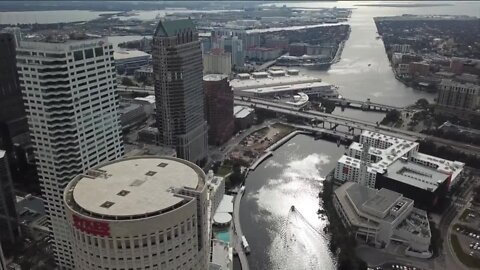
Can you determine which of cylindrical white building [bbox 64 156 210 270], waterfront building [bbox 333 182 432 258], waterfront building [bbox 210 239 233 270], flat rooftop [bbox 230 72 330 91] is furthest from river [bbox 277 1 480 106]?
cylindrical white building [bbox 64 156 210 270]

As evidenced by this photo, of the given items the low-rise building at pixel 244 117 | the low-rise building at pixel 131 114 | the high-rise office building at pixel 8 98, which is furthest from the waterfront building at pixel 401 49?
the high-rise office building at pixel 8 98

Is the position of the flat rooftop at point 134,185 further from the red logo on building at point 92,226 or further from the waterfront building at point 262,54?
the waterfront building at point 262,54

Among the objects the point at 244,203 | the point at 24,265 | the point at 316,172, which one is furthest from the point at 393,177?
the point at 24,265

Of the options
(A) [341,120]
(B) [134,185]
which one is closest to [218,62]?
(A) [341,120]

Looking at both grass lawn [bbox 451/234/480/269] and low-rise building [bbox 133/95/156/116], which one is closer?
grass lawn [bbox 451/234/480/269]

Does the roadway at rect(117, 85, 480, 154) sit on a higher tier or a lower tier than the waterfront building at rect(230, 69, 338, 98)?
lower

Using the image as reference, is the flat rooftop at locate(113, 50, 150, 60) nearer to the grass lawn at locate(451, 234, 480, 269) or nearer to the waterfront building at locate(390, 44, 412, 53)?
the waterfront building at locate(390, 44, 412, 53)

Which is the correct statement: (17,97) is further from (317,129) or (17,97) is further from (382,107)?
(382,107)

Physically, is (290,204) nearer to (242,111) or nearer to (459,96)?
(242,111)
